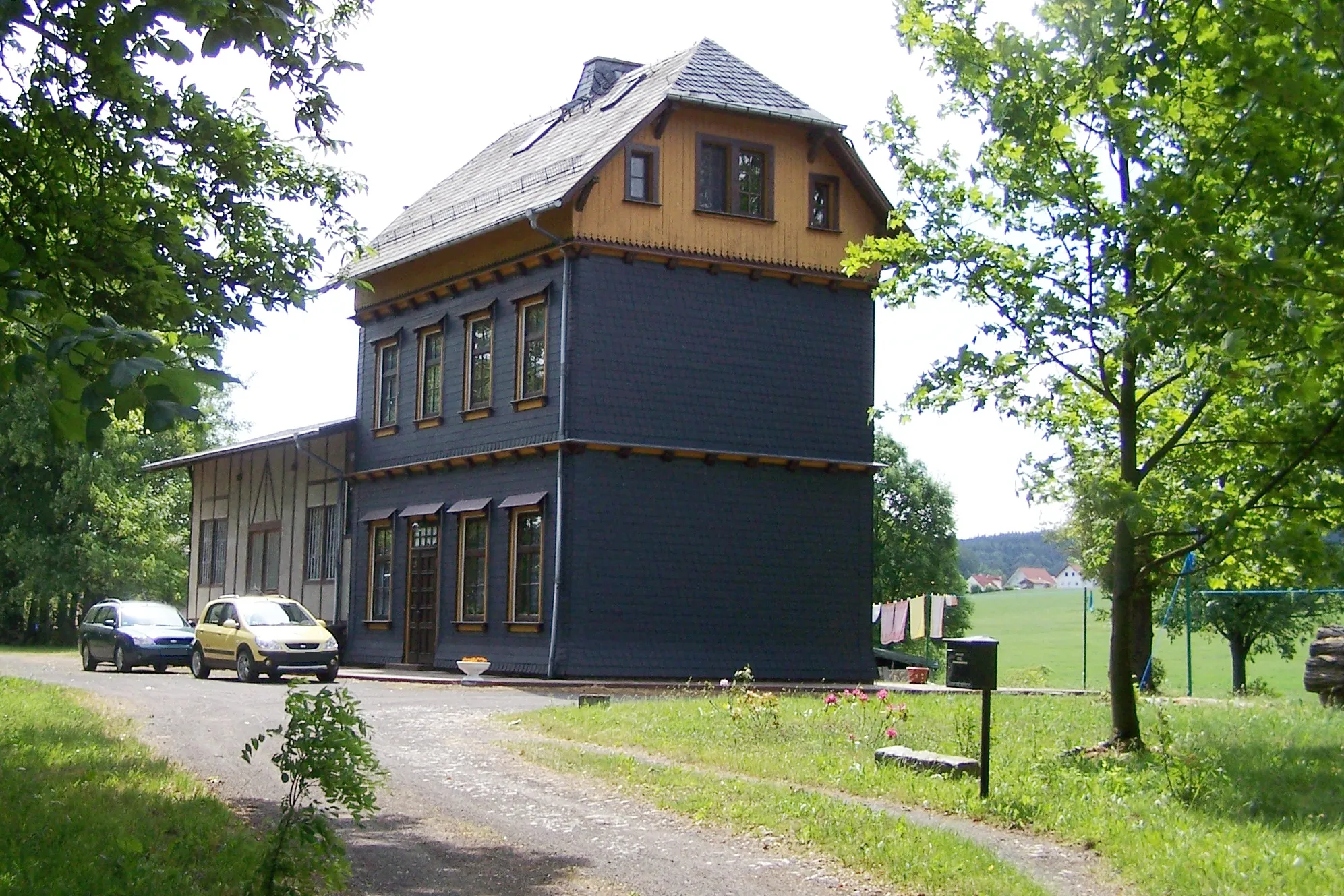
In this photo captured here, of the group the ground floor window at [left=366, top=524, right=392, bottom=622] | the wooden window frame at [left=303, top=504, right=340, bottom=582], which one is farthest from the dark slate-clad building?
the wooden window frame at [left=303, top=504, right=340, bottom=582]

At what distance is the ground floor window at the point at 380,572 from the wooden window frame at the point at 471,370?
14.1ft

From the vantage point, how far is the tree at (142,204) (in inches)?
189

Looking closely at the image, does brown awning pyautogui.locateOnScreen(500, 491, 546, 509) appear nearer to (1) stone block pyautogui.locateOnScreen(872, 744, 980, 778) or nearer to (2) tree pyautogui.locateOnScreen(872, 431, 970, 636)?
(1) stone block pyautogui.locateOnScreen(872, 744, 980, 778)

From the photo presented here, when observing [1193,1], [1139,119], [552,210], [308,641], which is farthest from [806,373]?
[1193,1]

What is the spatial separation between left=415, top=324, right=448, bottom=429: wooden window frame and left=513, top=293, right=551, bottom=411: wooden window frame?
3270 mm

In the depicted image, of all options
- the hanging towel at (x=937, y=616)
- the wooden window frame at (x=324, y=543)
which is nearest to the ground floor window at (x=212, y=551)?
the wooden window frame at (x=324, y=543)

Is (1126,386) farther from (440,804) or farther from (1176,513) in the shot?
(440,804)

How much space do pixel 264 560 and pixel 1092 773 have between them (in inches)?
1258

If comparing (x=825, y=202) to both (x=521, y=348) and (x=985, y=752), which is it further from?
(x=985, y=752)

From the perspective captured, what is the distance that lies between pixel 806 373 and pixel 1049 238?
15.6 m

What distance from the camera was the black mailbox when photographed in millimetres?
11914

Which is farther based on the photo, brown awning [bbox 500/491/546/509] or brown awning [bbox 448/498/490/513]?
brown awning [bbox 448/498/490/513]

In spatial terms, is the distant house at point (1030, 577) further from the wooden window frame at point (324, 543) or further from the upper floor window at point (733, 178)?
the upper floor window at point (733, 178)

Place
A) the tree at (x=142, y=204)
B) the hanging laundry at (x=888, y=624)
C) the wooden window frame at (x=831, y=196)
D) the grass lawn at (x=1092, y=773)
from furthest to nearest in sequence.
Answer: the hanging laundry at (x=888, y=624) < the wooden window frame at (x=831, y=196) < the grass lawn at (x=1092, y=773) < the tree at (x=142, y=204)
